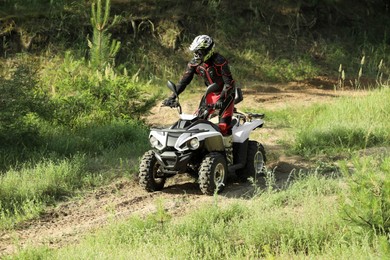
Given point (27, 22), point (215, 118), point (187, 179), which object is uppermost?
point (27, 22)

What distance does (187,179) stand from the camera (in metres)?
Result: 9.48

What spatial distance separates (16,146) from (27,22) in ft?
23.5

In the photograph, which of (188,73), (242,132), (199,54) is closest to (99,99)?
(188,73)

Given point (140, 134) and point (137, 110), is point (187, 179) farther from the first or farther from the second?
point (137, 110)

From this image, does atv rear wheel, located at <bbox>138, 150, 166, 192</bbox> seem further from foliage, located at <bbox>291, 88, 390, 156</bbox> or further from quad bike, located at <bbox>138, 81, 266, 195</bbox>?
foliage, located at <bbox>291, 88, 390, 156</bbox>

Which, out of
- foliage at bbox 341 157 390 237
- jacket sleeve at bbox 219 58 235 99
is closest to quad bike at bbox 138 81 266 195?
jacket sleeve at bbox 219 58 235 99

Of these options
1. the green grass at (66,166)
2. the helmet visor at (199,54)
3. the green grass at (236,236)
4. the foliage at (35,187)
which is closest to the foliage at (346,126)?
the helmet visor at (199,54)

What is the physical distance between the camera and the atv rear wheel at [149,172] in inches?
337

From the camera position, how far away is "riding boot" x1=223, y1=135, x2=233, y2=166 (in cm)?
896

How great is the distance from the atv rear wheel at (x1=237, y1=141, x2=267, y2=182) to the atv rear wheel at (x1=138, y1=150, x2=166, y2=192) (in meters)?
1.14

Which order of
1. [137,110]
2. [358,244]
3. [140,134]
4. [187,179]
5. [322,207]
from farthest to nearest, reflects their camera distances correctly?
[137,110] < [140,134] < [187,179] < [322,207] < [358,244]

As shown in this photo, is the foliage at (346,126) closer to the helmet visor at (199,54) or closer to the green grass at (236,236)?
the helmet visor at (199,54)

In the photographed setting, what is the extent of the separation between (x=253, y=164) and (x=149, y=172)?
4.86 feet

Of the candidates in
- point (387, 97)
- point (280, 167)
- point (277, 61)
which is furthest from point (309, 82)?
point (280, 167)
